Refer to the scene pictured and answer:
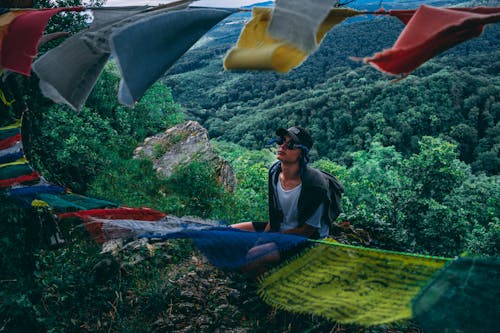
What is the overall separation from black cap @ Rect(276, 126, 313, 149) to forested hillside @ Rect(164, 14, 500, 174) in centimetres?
1572

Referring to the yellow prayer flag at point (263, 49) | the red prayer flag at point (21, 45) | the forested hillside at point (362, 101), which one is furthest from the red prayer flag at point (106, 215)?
the forested hillside at point (362, 101)

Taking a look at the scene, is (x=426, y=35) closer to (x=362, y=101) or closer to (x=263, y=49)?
(x=263, y=49)

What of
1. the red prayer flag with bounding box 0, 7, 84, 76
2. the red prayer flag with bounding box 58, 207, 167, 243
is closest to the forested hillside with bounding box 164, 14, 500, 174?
the red prayer flag with bounding box 58, 207, 167, 243

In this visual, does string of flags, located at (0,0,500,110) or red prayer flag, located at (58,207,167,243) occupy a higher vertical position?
string of flags, located at (0,0,500,110)

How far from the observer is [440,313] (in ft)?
5.29

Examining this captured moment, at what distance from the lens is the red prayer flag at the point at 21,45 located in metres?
2.14

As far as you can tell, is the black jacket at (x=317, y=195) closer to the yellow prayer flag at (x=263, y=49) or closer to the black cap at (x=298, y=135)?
the black cap at (x=298, y=135)

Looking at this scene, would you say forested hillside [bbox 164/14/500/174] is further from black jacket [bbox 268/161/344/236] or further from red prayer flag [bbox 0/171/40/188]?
red prayer flag [bbox 0/171/40/188]

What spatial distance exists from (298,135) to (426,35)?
1302mm

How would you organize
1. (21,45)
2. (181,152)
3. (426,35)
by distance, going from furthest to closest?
1. (181,152)
2. (21,45)
3. (426,35)

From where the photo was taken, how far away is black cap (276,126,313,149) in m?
2.72

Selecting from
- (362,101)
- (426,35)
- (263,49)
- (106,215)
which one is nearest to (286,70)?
(263,49)

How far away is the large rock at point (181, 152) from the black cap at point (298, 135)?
3265 mm

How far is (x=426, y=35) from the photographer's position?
5.03ft
